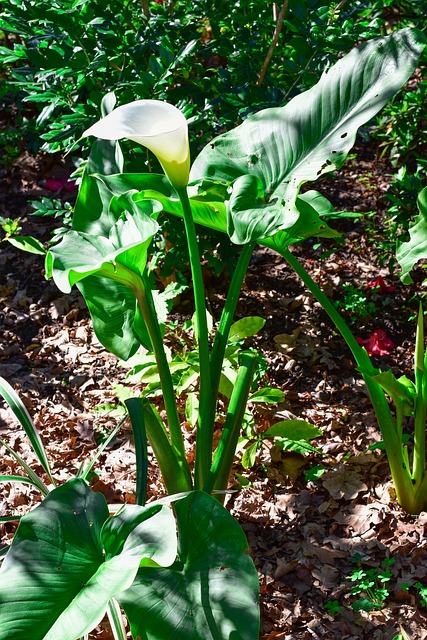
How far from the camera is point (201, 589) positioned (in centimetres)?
152

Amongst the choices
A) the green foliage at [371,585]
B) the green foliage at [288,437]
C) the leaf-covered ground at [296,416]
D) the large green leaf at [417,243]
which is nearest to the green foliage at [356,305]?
the leaf-covered ground at [296,416]

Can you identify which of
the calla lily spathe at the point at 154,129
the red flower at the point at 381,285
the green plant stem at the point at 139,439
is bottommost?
the red flower at the point at 381,285

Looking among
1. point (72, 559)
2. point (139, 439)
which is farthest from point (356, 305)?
point (72, 559)

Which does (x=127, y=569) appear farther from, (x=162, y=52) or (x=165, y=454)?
(x=162, y=52)

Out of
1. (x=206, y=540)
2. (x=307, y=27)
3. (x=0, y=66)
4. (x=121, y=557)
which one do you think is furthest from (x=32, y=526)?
(x=0, y=66)

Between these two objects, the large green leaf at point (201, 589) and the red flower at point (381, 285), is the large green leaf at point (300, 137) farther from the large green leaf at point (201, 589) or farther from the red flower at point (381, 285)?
the red flower at point (381, 285)

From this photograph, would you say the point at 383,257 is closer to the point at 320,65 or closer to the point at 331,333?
the point at 331,333

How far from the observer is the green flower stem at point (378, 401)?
2.03 metres

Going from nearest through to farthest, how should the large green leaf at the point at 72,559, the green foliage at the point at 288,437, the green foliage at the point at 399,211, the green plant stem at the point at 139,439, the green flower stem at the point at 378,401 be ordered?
1. the large green leaf at the point at 72,559
2. the green plant stem at the point at 139,439
3. the green flower stem at the point at 378,401
4. the green foliage at the point at 288,437
5. the green foliage at the point at 399,211

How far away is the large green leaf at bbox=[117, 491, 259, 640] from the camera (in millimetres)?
1471

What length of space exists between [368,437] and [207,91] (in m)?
1.36

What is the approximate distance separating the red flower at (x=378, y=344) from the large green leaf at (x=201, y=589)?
1.38 m

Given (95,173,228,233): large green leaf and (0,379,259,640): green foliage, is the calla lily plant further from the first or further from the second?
(0,379,259,640): green foliage

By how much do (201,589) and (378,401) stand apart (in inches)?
32.1
